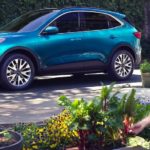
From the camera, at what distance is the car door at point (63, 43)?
35.9 feet

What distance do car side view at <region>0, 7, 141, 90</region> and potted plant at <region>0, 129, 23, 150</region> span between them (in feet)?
19.0

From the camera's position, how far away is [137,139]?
207 inches

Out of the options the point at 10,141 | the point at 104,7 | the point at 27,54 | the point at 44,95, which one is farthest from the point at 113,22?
the point at 10,141

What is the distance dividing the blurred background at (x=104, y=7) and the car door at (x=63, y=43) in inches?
181

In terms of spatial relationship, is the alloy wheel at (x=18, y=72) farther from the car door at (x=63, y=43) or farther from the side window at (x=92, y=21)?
the side window at (x=92, y=21)

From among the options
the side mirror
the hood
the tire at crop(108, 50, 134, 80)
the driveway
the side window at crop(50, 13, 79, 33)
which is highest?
the side window at crop(50, 13, 79, 33)

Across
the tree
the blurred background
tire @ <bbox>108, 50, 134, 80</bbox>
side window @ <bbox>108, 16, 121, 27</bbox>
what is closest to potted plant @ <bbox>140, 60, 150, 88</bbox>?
tire @ <bbox>108, 50, 134, 80</bbox>

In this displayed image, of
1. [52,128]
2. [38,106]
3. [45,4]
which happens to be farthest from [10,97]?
[45,4]

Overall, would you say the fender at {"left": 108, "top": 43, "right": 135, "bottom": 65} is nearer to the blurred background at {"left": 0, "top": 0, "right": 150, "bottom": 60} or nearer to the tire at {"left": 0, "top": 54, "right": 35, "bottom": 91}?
the tire at {"left": 0, "top": 54, "right": 35, "bottom": 91}

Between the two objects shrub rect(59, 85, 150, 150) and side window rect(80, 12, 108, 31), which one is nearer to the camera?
shrub rect(59, 85, 150, 150)

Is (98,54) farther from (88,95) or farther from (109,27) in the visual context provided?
(88,95)

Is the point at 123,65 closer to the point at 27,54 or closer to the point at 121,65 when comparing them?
the point at 121,65

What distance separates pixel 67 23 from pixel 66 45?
57 cm

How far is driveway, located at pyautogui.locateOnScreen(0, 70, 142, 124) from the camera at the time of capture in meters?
7.96
